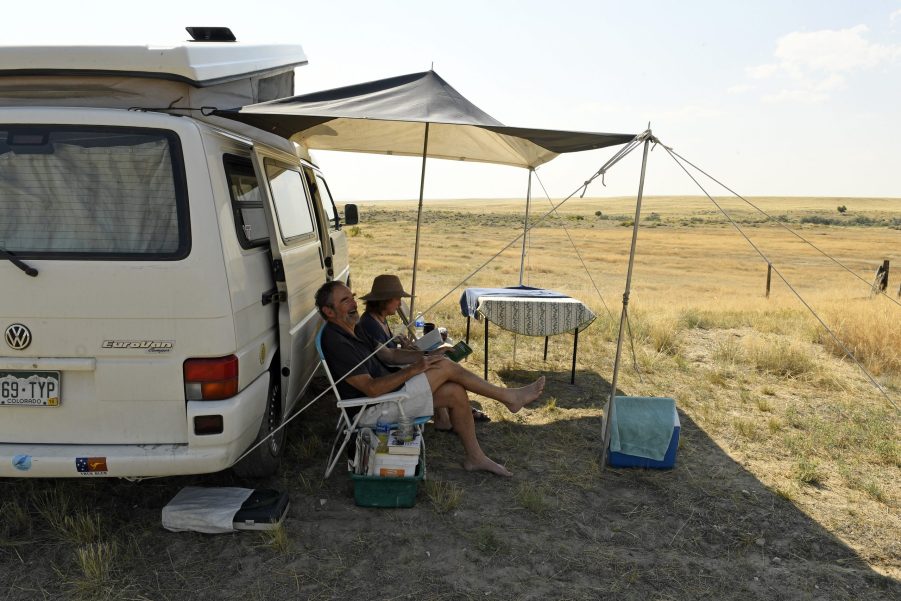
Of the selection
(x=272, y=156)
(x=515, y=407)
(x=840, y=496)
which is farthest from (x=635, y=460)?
(x=272, y=156)

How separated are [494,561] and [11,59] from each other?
10.2 ft

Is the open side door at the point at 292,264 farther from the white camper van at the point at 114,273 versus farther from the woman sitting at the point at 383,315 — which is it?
the white camper van at the point at 114,273

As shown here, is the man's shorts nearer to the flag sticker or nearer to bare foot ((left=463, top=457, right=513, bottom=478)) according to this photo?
bare foot ((left=463, top=457, right=513, bottom=478))

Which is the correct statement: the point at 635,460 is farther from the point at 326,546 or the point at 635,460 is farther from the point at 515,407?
the point at 326,546

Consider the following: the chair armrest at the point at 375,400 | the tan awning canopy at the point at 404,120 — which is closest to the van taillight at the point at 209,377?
the chair armrest at the point at 375,400

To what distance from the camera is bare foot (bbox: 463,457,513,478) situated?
4.16 meters

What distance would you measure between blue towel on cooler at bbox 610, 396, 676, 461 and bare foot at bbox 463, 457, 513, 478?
0.76 m

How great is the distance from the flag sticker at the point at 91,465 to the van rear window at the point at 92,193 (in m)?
0.87

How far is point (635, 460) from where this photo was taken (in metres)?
4.36

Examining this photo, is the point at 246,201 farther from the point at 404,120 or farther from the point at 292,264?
the point at 404,120

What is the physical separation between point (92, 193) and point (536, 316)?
386 centimetres

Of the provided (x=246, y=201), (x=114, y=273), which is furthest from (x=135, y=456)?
(x=246, y=201)

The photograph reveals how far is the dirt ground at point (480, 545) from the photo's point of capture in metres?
2.93

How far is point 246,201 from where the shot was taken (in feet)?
11.6
